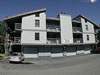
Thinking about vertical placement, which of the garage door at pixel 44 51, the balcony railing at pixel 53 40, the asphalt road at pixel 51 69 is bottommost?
the asphalt road at pixel 51 69

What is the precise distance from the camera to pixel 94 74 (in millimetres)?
8484

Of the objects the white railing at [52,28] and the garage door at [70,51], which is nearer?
the white railing at [52,28]

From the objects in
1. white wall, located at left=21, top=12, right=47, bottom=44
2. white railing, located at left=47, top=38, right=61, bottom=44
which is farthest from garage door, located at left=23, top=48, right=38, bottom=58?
white railing, located at left=47, top=38, right=61, bottom=44

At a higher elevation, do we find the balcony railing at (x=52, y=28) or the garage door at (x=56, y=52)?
the balcony railing at (x=52, y=28)

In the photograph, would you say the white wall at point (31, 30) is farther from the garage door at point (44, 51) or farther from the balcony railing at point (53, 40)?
the balcony railing at point (53, 40)

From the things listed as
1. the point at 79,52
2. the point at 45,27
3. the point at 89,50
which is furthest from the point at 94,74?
the point at 89,50

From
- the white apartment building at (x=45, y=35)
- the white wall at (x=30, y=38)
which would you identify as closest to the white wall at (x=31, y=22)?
the white apartment building at (x=45, y=35)

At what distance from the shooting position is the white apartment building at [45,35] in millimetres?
22984

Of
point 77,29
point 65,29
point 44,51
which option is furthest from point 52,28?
point 77,29

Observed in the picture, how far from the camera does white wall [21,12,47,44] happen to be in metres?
22.9

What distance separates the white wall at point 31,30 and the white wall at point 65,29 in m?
4.88

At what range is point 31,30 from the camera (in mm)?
23391

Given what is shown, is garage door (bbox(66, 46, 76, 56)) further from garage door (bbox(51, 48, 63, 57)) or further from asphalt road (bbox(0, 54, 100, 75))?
asphalt road (bbox(0, 54, 100, 75))

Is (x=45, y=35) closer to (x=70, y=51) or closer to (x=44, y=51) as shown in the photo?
(x=44, y=51)
